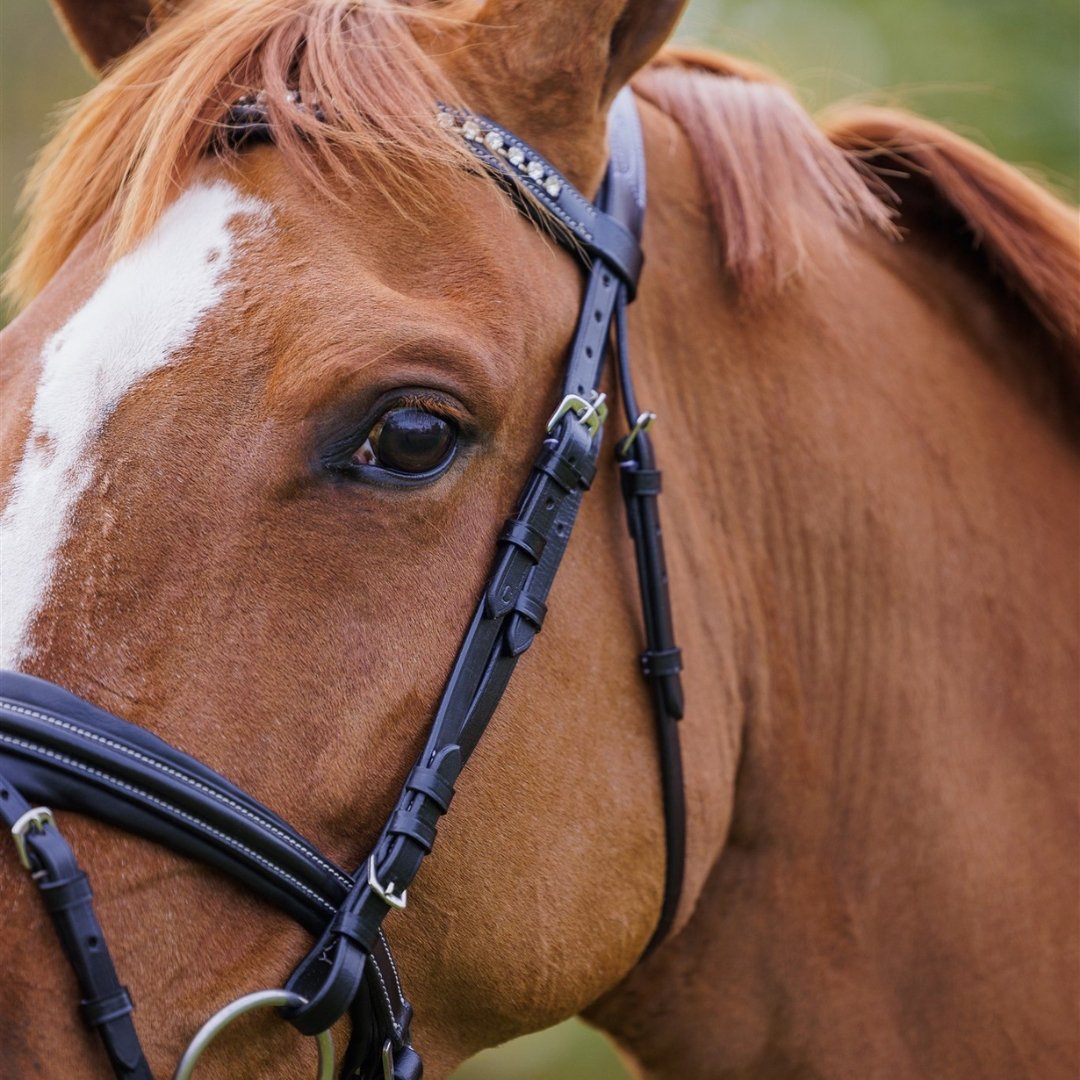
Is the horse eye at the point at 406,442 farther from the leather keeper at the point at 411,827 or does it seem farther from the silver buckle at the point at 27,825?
the silver buckle at the point at 27,825

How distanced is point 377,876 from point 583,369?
2.41ft

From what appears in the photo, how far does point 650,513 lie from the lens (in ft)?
5.47

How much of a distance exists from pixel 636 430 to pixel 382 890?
2.41 feet

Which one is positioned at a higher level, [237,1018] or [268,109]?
[268,109]

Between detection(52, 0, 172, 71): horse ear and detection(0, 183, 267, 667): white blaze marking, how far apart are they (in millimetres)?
782

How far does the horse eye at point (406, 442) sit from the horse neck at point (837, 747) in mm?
511

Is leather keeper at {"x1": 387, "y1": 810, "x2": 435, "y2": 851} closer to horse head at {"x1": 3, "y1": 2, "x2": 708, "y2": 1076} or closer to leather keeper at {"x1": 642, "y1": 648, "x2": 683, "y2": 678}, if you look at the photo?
horse head at {"x1": 3, "y1": 2, "x2": 708, "y2": 1076}

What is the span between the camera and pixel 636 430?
1.65 metres

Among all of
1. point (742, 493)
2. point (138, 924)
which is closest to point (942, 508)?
point (742, 493)

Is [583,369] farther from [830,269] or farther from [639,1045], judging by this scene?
[639,1045]

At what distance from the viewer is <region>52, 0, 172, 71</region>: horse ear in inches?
79.4

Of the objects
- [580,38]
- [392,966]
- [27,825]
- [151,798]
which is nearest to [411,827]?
[392,966]

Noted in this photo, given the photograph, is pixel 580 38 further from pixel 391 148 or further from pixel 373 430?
pixel 373 430

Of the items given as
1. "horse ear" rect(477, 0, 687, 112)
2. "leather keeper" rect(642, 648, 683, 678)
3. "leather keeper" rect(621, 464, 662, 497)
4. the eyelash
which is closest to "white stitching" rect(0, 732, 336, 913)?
the eyelash
